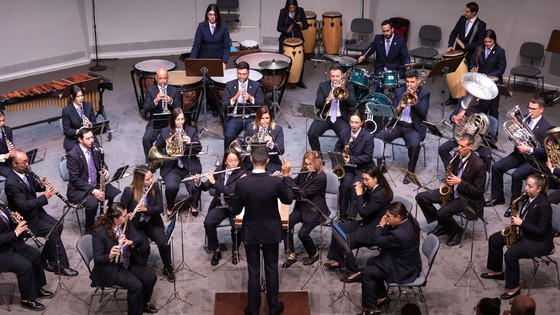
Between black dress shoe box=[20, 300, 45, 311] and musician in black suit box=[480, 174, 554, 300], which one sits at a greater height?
musician in black suit box=[480, 174, 554, 300]

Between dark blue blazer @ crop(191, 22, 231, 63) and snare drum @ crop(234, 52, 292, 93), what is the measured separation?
0.36 metres

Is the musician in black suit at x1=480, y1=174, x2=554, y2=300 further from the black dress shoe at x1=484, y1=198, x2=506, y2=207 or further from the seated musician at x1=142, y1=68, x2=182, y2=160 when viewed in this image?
the seated musician at x1=142, y1=68, x2=182, y2=160

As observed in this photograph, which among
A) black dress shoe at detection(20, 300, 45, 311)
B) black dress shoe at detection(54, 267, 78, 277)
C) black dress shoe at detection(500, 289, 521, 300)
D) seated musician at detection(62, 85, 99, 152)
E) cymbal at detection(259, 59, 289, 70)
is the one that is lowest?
black dress shoe at detection(20, 300, 45, 311)

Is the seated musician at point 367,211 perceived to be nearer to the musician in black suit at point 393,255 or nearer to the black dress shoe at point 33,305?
the musician in black suit at point 393,255

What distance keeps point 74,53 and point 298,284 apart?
28.3 feet

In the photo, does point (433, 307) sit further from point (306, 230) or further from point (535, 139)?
point (535, 139)


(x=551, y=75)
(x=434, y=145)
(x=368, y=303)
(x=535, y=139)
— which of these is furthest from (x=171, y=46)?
(x=368, y=303)

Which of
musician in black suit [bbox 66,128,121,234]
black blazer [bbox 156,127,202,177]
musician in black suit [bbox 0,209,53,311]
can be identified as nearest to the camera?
musician in black suit [bbox 0,209,53,311]

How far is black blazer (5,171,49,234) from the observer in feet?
24.6

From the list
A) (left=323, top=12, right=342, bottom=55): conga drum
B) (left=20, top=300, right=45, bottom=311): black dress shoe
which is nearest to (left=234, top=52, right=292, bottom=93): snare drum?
(left=323, top=12, right=342, bottom=55): conga drum

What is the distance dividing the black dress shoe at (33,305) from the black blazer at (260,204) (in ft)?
7.57

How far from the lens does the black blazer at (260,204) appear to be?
6441mm

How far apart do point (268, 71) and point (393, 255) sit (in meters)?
5.35

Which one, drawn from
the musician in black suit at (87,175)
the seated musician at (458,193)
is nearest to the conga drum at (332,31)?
the seated musician at (458,193)
